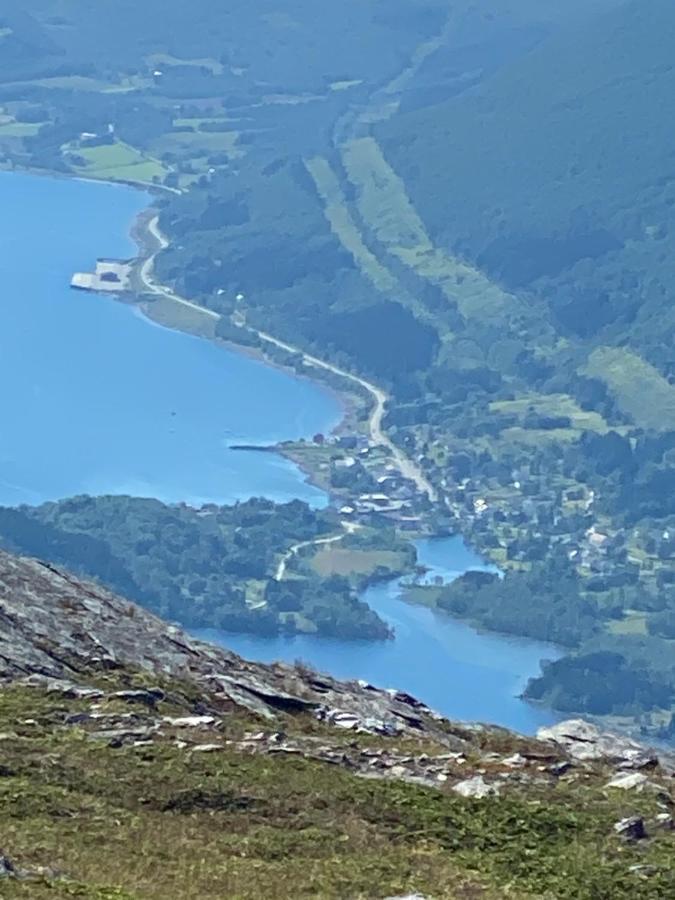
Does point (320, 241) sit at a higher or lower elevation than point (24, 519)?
higher

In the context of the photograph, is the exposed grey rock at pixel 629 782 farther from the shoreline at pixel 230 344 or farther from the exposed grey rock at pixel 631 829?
the shoreline at pixel 230 344

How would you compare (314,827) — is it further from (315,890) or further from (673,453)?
(673,453)

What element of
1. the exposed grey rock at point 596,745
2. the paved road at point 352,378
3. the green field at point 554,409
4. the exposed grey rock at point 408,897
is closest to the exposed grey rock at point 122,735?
the exposed grey rock at point 408,897

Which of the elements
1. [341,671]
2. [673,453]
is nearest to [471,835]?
[341,671]

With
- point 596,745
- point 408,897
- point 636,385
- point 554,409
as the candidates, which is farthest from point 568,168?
point 408,897

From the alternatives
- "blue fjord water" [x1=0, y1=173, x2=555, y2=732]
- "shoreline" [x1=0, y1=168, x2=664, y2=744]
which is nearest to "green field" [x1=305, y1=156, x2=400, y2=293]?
"shoreline" [x1=0, y1=168, x2=664, y2=744]

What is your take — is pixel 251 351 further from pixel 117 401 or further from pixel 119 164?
pixel 119 164
